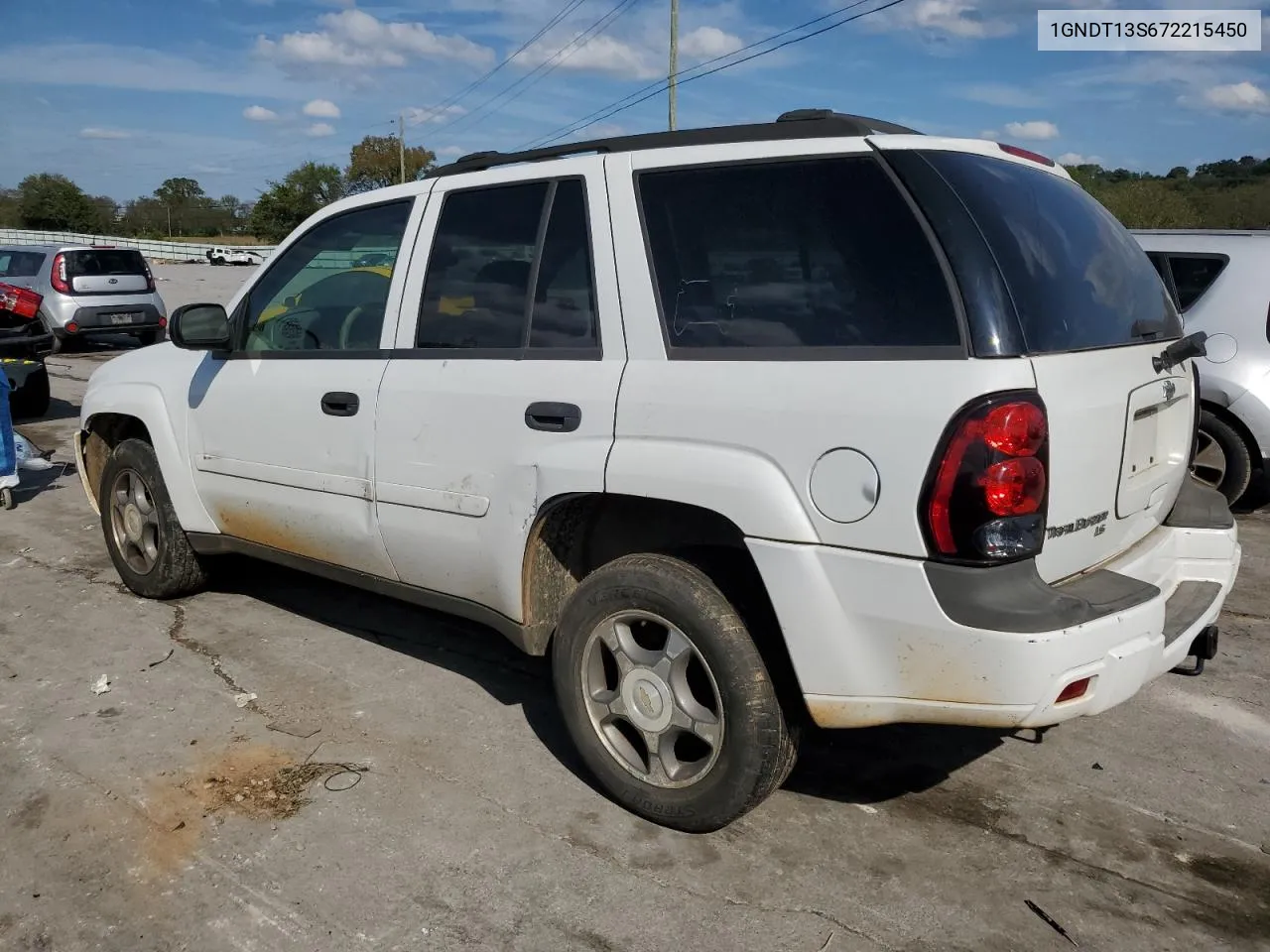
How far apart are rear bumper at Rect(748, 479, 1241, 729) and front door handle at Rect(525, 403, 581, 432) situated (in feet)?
2.37

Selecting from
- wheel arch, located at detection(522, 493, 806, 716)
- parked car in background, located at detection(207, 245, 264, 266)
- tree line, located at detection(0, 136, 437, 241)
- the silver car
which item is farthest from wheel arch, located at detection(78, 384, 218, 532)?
tree line, located at detection(0, 136, 437, 241)

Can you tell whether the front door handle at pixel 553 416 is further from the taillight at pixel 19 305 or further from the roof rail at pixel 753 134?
the taillight at pixel 19 305

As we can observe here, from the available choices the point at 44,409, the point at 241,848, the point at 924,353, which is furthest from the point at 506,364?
the point at 44,409

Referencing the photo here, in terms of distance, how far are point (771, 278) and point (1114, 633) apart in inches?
49.3

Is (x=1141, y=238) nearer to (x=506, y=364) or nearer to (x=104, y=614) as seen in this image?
(x=506, y=364)

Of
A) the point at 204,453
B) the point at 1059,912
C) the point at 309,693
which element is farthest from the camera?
the point at 204,453

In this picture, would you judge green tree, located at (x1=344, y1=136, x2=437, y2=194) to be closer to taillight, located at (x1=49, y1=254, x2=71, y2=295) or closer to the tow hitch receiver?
taillight, located at (x1=49, y1=254, x2=71, y2=295)

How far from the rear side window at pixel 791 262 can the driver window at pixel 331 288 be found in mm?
1220

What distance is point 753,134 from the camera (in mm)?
2969

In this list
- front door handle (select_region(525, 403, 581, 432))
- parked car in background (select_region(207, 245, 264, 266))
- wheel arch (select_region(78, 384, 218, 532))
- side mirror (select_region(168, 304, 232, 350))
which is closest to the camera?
front door handle (select_region(525, 403, 581, 432))

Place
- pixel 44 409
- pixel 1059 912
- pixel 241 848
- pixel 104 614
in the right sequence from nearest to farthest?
pixel 1059 912 < pixel 241 848 < pixel 104 614 < pixel 44 409

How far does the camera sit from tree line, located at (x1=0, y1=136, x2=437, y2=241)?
7662cm

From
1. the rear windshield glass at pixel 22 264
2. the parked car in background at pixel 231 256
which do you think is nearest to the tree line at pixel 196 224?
the parked car in background at pixel 231 256

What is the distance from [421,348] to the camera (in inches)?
144
